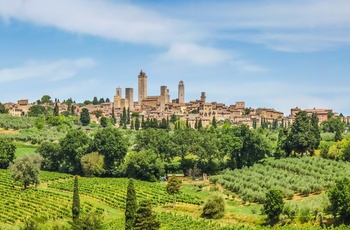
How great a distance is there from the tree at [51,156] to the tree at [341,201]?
163ft

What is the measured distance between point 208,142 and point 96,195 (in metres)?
23.4

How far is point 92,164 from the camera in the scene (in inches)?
2771

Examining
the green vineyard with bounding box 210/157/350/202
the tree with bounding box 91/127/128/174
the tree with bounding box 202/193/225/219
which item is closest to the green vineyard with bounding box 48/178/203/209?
the tree with bounding box 202/193/225/219

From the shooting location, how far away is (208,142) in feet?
239

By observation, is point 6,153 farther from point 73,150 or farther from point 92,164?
point 92,164

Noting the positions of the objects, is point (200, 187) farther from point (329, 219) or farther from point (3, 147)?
point (3, 147)

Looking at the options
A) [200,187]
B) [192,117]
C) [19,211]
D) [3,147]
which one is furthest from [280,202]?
[192,117]

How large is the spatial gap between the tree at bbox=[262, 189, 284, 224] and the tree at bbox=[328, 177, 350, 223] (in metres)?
4.53

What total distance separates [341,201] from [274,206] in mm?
5990

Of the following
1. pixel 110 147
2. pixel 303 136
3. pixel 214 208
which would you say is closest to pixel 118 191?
pixel 214 208

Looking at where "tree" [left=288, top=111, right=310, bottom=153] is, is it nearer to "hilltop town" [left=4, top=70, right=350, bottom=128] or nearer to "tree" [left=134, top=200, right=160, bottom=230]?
"tree" [left=134, top=200, right=160, bottom=230]

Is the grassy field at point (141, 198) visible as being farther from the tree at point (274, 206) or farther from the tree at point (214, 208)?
the tree at point (274, 206)

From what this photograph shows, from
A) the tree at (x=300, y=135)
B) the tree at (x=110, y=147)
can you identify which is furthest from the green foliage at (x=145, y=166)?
the tree at (x=300, y=135)

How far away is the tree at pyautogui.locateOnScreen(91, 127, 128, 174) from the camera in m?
73.2
